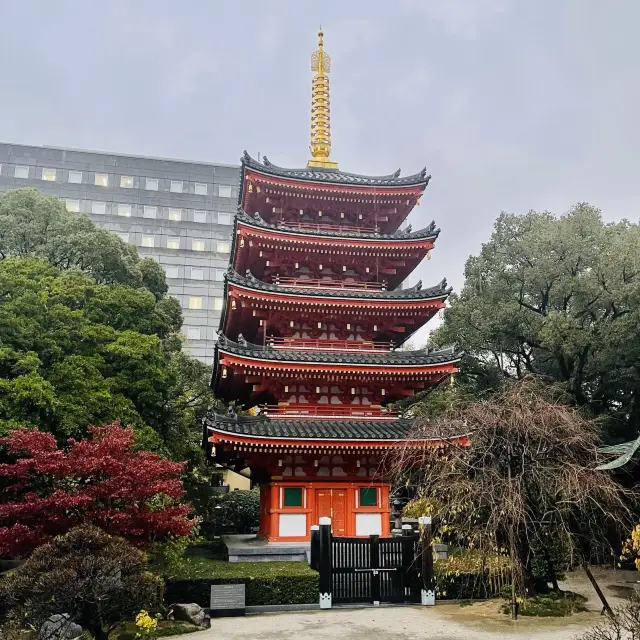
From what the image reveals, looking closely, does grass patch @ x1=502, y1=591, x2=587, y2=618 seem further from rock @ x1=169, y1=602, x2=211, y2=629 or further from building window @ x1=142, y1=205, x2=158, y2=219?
building window @ x1=142, y1=205, x2=158, y2=219

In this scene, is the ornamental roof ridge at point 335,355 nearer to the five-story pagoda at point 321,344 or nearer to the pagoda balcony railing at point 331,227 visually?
the five-story pagoda at point 321,344

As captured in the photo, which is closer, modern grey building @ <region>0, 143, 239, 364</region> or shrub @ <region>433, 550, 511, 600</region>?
shrub @ <region>433, 550, 511, 600</region>

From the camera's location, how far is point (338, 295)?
20.6 meters

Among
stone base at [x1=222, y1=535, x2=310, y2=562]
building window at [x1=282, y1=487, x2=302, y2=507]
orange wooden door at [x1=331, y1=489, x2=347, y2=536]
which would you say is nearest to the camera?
stone base at [x1=222, y1=535, x2=310, y2=562]

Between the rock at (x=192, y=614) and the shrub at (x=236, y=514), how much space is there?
48.0 ft

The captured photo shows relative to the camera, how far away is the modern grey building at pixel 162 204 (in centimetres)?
5712

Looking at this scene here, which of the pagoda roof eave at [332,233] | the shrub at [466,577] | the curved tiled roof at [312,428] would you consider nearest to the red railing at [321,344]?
the curved tiled roof at [312,428]

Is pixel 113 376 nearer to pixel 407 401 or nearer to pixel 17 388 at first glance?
pixel 17 388

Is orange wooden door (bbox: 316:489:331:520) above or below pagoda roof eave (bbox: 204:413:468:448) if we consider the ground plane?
below

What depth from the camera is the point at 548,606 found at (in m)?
14.3

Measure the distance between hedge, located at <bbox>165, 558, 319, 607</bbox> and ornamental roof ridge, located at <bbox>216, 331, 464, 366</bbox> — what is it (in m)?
6.28

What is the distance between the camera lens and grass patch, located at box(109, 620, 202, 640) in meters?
12.2

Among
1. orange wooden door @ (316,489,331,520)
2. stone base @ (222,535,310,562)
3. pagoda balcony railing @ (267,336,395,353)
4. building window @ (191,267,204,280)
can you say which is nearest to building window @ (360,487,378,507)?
orange wooden door @ (316,489,331,520)

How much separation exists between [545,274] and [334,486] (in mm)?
13837
